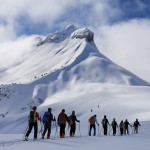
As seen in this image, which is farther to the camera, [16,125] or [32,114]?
[16,125]

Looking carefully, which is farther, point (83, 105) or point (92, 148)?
point (83, 105)

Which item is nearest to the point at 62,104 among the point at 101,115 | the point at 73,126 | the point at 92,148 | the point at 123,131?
the point at 101,115

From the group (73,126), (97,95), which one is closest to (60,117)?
(73,126)

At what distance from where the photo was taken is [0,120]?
14312 centimetres

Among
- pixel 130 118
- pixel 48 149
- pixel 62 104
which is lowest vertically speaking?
pixel 48 149

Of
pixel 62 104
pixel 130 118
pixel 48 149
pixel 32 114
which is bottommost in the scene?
pixel 48 149

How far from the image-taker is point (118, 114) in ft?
345

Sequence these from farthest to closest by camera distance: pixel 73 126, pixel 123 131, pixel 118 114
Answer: pixel 118 114 → pixel 123 131 → pixel 73 126

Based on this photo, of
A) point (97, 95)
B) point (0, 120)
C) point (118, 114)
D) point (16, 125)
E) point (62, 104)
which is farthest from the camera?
point (97, 95)

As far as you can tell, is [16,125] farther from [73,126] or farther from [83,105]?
[73,126]

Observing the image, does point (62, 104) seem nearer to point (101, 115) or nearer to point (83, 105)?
point (83, 105)

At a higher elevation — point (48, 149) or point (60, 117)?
point (60, 117)

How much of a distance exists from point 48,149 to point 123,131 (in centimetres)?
2796

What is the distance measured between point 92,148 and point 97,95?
155282mm
